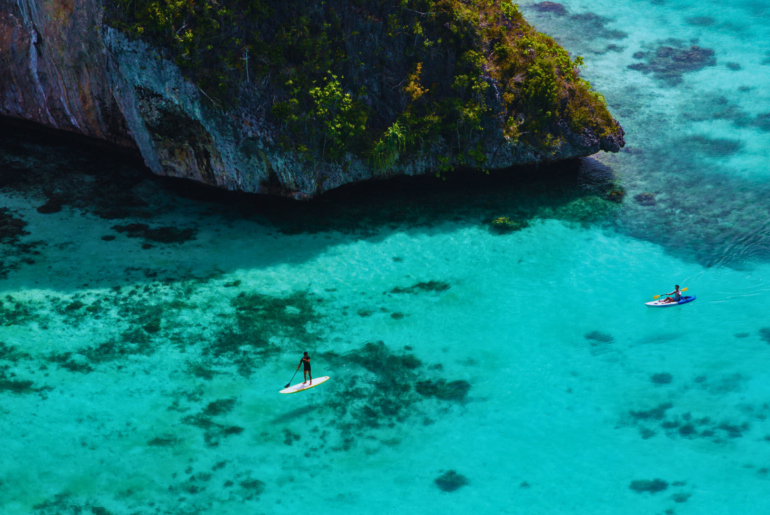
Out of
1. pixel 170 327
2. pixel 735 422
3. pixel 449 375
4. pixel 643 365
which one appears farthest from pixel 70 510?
pixel 735 422

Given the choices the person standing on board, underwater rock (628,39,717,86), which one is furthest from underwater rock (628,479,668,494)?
underwater rock (628,39,717,86)

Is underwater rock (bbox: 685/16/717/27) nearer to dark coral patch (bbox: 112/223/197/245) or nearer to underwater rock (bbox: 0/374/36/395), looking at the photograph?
dark coral patch (bbox: 112/223/197/245)

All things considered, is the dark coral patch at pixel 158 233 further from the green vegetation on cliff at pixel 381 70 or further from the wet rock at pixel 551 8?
the wet rock at pixel 551 8

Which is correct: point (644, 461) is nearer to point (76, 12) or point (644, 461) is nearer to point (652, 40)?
point (76, 12)

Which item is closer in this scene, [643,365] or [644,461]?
[644,461]

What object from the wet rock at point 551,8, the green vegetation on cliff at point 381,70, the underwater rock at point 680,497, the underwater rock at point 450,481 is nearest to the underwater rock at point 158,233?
the green vegetation on cliff at point 381,70

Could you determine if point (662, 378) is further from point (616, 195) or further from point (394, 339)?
point (616, 195)
